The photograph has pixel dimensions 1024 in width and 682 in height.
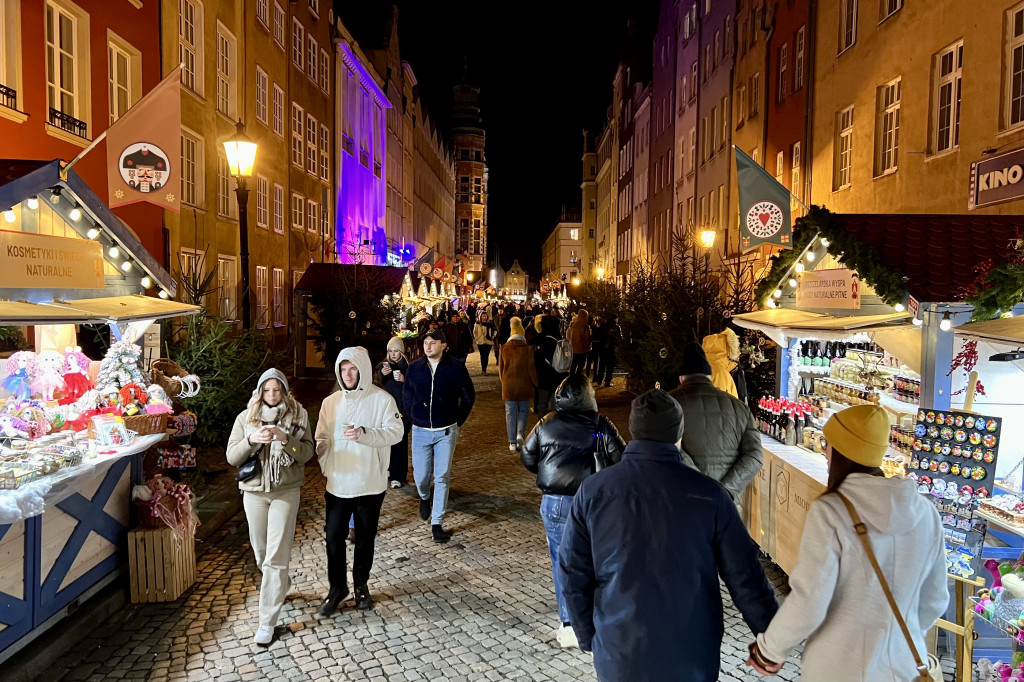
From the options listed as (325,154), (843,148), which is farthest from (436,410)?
(325,154)

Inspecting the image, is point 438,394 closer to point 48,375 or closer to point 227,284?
point 48,375

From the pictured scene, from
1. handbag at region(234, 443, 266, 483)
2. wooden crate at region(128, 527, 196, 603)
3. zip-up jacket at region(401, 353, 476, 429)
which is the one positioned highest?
zip-up jacket at region(401, 353, 476, 429)

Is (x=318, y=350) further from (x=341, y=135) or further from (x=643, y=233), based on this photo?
(x=643, y=233)

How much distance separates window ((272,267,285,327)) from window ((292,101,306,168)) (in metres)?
3.92

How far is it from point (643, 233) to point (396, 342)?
32.5 m

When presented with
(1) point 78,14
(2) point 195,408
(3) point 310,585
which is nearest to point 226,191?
(1) point 78,14

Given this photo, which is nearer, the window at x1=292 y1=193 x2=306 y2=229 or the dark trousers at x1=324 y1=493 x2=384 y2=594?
the dark trousers at x1=324 y1=493 x2=384 y2=594

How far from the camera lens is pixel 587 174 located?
7825 centimetres

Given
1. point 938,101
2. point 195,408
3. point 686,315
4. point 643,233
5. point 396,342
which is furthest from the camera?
point 643,233

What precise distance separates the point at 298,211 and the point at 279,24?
19.0ft

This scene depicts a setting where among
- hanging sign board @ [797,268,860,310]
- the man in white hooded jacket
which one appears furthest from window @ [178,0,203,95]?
hanging sign board @ [797,268,860,310]

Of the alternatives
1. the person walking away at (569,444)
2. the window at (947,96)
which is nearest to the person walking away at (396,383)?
the person walking away at (569,444)

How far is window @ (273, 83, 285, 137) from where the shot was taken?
878 inches

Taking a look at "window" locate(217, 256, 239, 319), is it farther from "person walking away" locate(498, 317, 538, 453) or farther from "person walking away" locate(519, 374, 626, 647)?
"person walking away" locate(519, 374, 626, 647)
